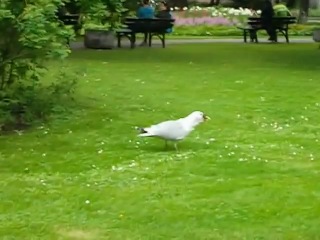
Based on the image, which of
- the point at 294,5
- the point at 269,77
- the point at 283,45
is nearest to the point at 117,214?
the point at 269,77

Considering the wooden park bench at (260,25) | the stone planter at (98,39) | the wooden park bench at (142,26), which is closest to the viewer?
the stone planter at (98,39)

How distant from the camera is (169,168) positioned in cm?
884

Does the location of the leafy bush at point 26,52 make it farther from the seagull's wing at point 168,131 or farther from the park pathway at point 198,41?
the park pathway at point 198,41

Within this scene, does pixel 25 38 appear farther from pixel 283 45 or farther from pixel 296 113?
pixel 283 45

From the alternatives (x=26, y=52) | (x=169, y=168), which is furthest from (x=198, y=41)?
(x=169, y=168)

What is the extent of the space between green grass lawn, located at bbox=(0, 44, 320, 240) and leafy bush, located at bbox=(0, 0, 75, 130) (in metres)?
0.37

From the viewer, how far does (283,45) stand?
2691 centimetres

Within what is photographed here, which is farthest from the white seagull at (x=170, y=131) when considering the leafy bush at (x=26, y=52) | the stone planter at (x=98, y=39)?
the stone planter at (x=98, y=39)

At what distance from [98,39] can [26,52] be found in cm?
1322

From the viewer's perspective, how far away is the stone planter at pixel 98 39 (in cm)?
2414

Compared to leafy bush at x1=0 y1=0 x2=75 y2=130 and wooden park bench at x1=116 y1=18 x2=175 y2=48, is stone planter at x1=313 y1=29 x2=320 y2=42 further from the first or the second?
leafy bush at x1=0 y1=0 x2=75 y2=130

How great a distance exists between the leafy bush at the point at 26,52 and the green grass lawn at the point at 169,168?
0.37 meters

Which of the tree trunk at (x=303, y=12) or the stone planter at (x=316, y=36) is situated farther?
the tree trunk at (x=303, y=12)

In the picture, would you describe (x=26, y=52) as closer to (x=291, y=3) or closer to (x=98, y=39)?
(x=98, y=39)
